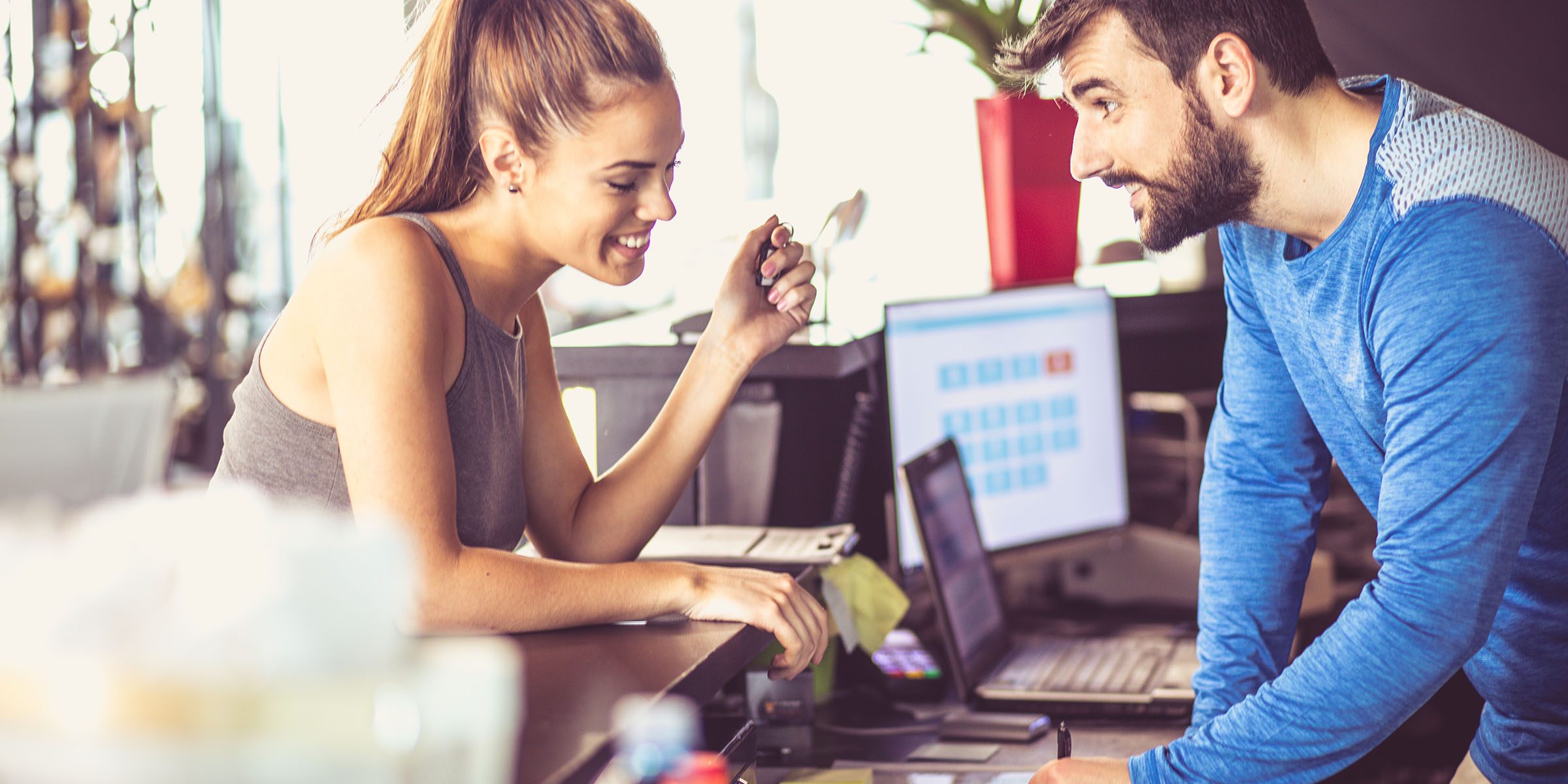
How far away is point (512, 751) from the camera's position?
825 millimetres

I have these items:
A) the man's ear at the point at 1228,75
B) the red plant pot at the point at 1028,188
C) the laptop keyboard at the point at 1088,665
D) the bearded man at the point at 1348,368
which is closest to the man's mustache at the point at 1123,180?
the bearded man at the point at 1348,368

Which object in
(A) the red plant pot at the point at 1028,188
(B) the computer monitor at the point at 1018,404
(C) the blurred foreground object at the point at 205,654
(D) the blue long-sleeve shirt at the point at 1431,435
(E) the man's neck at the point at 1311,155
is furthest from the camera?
(A) the red plant pot at the point at 1028,188

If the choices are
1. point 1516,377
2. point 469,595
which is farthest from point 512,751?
point 1516,377

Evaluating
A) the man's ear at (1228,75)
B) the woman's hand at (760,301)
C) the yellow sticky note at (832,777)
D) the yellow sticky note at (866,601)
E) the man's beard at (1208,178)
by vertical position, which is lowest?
the yellow sticky note at (832,777)

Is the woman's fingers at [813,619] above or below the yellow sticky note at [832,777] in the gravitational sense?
above

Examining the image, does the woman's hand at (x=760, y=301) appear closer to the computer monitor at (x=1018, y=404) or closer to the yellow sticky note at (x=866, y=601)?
the yellow sticky note at (x=866, y=601)

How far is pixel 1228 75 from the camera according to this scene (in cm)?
136

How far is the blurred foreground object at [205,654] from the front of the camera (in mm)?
452

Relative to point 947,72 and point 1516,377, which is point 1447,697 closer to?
point 1516,377

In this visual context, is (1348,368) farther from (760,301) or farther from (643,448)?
(643,448)

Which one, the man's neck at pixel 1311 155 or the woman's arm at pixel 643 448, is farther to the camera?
the woman's arm at pixel 643 448

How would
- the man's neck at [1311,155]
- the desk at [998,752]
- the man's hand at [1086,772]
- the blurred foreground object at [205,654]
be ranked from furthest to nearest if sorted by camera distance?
the desk at [998,752]
the man's neck at [1311,155]
the man's hand at [1086,772]
the blurred foreground object at [205,654]

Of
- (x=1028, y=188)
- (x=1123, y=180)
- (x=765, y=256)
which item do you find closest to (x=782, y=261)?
(x=765, y=256)

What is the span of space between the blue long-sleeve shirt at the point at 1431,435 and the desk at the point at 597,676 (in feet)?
1.31
